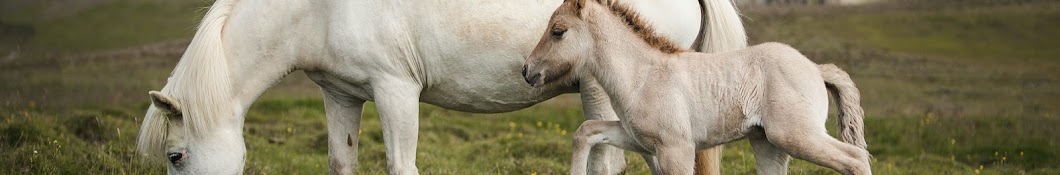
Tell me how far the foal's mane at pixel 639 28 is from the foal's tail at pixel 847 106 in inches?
29.0

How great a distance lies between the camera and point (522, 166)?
10.1 m

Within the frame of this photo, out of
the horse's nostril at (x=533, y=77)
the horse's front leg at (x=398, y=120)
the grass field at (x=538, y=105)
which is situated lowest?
the grass field at (x=538, y=105)

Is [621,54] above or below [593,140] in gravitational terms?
above

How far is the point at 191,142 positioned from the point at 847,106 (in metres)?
3.57

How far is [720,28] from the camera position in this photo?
7.62 m

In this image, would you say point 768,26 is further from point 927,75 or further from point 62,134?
point 62,134

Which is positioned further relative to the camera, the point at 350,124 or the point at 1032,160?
the point at 1032,160

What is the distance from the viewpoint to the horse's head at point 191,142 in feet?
22.9

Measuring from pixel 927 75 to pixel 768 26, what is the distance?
854cm

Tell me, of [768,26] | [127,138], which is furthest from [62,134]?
[768,26]

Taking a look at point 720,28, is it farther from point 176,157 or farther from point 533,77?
point 176,157

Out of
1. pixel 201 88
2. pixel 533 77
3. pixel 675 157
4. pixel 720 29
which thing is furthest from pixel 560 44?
pixel 201 88

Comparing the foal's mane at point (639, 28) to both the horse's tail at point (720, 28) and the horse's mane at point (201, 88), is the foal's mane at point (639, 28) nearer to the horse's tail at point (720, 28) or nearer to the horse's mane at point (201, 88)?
the horse's tail at point (720, 28)

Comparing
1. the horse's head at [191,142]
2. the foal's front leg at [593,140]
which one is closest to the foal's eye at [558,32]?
the foal's front leg at [593,140]
